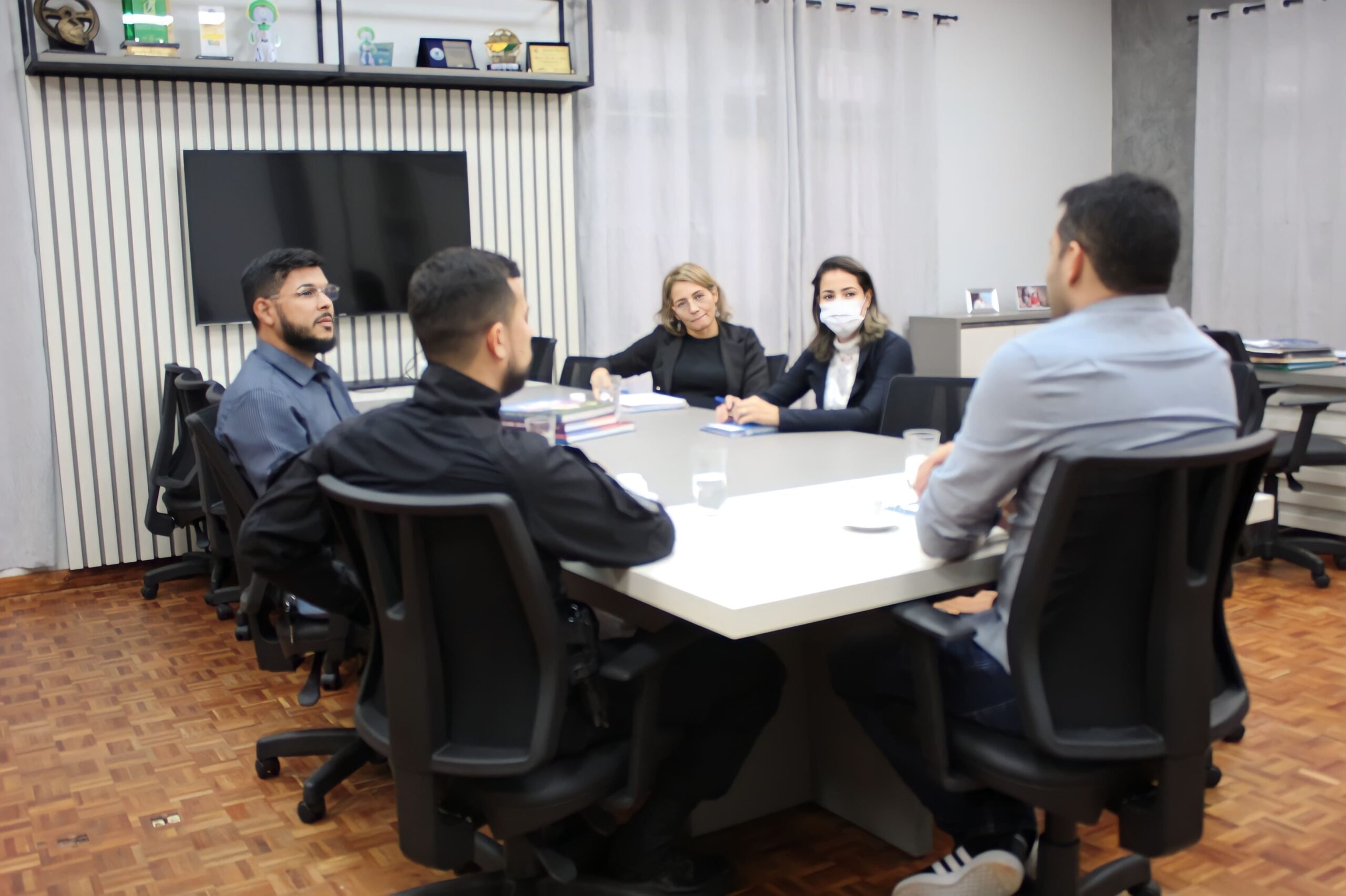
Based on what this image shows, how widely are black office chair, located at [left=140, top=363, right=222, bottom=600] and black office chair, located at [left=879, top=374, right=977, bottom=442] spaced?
2.52 m

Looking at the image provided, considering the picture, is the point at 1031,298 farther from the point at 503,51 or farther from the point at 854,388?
the point at 854,388

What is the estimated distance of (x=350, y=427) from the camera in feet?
6.33

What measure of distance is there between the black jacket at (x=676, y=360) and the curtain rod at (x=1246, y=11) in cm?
370

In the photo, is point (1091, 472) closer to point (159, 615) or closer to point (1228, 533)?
point (1228, 533)

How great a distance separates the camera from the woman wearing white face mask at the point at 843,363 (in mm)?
3621

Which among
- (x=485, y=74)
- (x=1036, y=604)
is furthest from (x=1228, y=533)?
(x=485, y=74)

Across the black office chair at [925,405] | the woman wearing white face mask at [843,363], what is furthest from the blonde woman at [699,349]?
the black office chair at [925,405]

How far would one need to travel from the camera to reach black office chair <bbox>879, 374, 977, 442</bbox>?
3.20 m

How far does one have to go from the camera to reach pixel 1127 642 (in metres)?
1.74

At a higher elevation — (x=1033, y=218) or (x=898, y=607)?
(x=1033, y=218)

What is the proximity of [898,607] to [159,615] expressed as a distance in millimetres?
3462

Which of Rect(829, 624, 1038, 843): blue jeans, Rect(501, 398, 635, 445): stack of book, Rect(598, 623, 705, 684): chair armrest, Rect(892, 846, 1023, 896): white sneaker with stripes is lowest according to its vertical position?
Rect(892, 846, 1023, 896): white sneaker with stripes

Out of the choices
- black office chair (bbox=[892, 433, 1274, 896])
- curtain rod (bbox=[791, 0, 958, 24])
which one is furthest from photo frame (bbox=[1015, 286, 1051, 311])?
black office chair (bbox=[892, 433, 1274, 896])

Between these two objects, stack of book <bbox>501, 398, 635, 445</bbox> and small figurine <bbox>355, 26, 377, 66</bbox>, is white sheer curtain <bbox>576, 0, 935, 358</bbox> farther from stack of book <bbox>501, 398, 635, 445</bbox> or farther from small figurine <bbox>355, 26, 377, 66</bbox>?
stack of book <bbox>501, 398, 635, 445</bbox>
